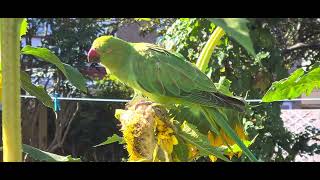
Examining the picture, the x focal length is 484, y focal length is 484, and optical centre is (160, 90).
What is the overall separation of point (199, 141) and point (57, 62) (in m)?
0.13

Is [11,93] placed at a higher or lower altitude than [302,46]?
lower

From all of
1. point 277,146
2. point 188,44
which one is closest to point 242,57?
point 188,44

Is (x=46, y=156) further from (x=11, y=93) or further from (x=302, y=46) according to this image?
(x=302, y=46)

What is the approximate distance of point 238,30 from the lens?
16 cm

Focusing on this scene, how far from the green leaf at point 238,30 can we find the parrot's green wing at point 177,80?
0.99 feet

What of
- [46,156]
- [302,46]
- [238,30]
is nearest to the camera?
[238,30]

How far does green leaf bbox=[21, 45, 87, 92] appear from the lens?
1.23 ft

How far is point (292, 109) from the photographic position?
133 inches

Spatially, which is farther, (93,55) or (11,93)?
(93,55)

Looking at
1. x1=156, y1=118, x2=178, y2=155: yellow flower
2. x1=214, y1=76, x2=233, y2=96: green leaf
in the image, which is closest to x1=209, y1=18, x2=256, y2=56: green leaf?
x1=156, y1=118, x2=178, y2=155: yellow flower

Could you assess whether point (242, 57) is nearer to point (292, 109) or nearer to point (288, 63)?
point (288, 63)

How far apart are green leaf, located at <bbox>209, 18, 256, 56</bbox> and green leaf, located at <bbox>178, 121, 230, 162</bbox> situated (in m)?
0.23

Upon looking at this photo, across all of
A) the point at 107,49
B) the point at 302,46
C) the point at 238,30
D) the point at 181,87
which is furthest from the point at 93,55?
the point at 302,46
